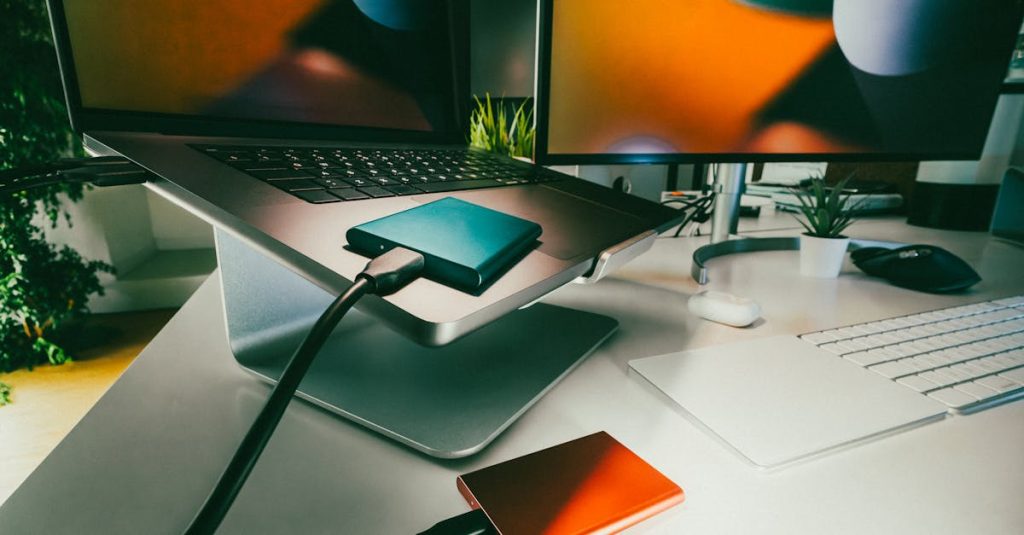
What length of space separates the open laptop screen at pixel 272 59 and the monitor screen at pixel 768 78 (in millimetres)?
160

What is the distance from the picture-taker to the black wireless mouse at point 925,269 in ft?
1.92

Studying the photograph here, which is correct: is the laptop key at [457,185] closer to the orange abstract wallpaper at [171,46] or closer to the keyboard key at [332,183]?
the keyboard key at [332,183]

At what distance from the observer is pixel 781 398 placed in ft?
1.03

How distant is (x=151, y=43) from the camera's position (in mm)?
367

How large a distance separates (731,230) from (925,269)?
28 cm

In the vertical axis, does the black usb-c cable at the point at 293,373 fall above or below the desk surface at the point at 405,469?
above

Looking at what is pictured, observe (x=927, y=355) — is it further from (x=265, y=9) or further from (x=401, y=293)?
(x=265, y=9)

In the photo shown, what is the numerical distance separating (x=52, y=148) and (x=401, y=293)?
2.03m

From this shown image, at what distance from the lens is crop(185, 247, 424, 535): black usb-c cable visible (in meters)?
0.16

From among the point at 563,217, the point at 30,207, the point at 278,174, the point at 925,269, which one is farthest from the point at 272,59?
the point at 30,207

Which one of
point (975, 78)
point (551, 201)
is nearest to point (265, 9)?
point (551, 201)

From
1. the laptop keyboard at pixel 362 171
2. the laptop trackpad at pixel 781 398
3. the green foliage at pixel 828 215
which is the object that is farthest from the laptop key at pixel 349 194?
the green foliage at pixel 828 215

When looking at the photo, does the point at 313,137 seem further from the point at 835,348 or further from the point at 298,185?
the point at 835,348

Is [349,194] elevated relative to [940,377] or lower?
elevated
